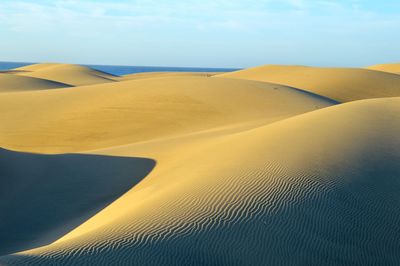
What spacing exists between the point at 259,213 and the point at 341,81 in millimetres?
39636

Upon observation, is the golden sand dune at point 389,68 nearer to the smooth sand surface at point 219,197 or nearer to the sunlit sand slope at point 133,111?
the sunlit sand slope at point 133,111

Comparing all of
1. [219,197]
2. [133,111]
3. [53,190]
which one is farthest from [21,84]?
[219,197]

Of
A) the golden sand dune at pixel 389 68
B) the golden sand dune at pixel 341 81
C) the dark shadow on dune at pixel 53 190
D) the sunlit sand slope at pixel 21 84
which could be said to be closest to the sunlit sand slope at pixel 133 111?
the dark shadow on dune at pixel 53 190

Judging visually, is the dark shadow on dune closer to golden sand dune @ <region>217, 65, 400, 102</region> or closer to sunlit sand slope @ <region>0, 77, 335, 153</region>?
sunlit sand slope @ <region>0, 77, 335, 153</region>

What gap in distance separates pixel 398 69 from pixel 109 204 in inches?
2340

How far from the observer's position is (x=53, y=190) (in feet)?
36.0

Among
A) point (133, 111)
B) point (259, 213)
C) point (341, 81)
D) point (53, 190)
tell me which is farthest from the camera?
point (341, 81)

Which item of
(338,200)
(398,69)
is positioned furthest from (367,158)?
(398,69)

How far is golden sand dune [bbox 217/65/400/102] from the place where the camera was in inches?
1606

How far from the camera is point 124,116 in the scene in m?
22.8

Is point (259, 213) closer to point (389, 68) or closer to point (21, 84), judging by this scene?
point (21, 84)

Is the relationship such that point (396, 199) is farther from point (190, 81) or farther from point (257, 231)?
point (190, 81)

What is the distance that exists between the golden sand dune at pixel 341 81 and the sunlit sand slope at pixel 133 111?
13.1 m

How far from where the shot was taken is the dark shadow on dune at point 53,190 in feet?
29.4
